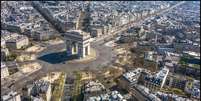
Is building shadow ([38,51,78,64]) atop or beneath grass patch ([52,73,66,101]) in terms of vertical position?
atop

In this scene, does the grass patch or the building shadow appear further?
the building shadow

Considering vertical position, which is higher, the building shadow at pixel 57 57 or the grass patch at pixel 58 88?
the building shadow at pixel 57 57

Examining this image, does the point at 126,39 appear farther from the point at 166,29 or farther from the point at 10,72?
the point at 10,72

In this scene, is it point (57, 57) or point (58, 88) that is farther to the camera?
point (57, 57)

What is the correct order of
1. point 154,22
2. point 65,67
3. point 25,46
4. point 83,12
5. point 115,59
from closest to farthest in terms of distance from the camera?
point 65,67 < point 115,59 < point 25,46 < point 154,22 < point 83,12

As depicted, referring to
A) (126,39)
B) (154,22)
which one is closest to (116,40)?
(126,39)

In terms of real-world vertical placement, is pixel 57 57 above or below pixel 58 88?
above

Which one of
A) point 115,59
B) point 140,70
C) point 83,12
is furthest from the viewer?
point 83,12

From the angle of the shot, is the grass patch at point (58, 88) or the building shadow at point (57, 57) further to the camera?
the building shadow at point (57, 57)
